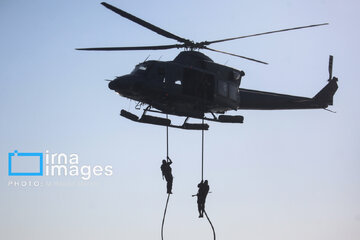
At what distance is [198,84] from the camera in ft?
90.3

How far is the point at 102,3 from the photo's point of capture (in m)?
25.3

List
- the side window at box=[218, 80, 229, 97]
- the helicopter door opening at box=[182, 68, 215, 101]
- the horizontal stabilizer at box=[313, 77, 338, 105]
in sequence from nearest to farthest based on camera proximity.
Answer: the helicopter door opening at box=[182, 68, 215, 101], the side window at box=[218, 80, 229, 97], the horizontal stabilizer at box=[313, 77, 338, 105]

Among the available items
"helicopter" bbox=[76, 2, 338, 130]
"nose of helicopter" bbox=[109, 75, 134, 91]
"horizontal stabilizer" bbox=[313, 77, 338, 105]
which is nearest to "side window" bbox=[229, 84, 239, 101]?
"helicopter" bbox=[76, 2, 338, 130]

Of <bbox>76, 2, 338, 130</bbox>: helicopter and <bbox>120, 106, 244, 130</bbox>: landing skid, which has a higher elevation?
<bbox>76, 2, 338, 130</bbox>: helicopter

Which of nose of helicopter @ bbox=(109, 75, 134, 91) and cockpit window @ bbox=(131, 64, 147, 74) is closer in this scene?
nose of helicopter @ bbox=(109, 75, 134, 91)

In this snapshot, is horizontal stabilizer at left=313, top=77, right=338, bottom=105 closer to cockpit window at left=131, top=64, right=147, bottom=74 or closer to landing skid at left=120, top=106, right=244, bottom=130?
landing skid at left=120, top=106, right=244, bottom=130

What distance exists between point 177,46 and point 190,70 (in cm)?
148

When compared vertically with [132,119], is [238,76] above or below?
above

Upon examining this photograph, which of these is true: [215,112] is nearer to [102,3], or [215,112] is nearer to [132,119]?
[132,119]

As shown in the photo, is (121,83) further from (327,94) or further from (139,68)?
(327,94)

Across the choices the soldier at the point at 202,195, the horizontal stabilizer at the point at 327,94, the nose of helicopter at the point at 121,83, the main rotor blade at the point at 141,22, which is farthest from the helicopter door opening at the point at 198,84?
the horizontal stabilizer at the point at 327,94

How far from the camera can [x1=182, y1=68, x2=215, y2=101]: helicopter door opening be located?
89.6ft

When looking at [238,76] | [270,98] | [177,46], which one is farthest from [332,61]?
[177,46]

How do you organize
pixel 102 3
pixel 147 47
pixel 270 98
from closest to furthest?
pixel 102 3 < pixel 147 47 < pixel 270 98
